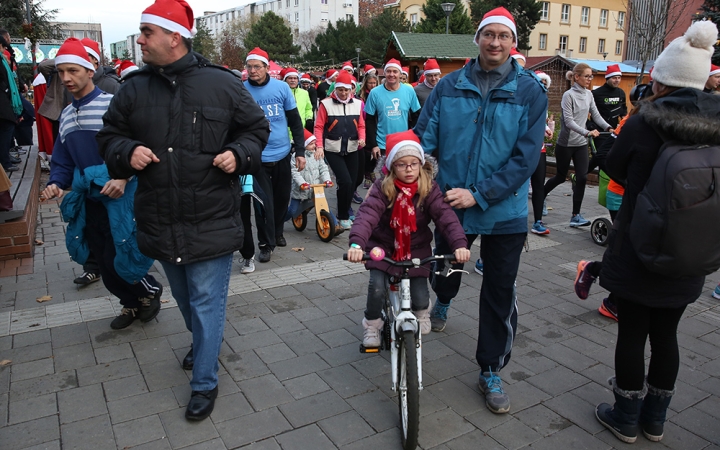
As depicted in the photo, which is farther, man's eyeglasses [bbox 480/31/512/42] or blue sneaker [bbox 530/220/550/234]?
blue sneaker [bbox 530/220/550/234]

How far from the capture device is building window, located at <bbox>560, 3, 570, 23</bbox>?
61.0 metres

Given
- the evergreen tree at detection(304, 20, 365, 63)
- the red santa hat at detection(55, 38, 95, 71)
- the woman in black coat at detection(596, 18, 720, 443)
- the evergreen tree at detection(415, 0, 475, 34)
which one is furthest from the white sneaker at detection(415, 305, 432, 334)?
the evergreen tree at detection(304, 20, 365, 63)

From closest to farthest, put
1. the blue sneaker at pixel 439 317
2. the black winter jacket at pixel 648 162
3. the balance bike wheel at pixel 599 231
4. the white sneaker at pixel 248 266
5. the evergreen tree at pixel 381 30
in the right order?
the black winter jacket at pixel 648 162, the blue sneaker at pixel 439 317, the white sneaker at pixel 248 266, the balance bike wheel at pixel 599 231, the evergreen tree at pixel 381 30

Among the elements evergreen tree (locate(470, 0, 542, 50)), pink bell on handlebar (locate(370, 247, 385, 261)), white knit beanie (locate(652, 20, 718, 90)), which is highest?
evergreen tree (locate(470, 0, 542, 50))

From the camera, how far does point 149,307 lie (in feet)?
15.4

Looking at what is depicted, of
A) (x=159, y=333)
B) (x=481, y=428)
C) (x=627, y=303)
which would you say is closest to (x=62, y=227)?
(x=159, y=333)

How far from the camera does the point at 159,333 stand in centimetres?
455

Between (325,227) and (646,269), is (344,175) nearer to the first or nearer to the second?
(325,227)

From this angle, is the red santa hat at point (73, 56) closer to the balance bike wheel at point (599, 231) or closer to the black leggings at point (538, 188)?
the black leggings at point (538, 188)

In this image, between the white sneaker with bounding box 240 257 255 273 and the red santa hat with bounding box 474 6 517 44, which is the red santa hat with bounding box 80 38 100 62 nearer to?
the white sneaker with bounding box 240 257 255 273

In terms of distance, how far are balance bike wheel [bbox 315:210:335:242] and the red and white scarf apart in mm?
3580

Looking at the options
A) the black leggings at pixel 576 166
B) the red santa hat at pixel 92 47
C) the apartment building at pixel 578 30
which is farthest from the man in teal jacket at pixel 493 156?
the apartment building at pixel 578 30

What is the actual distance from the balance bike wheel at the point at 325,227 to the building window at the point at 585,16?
2514 inches

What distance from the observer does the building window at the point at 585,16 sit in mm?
62594
